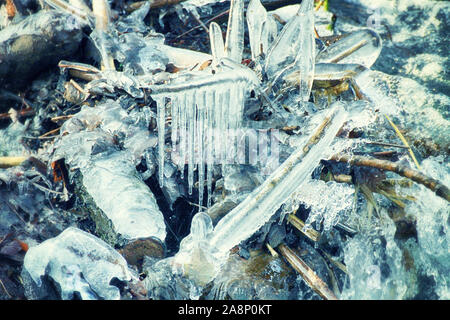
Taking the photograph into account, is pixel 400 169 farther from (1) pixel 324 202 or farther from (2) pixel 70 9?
(2) pixel 70 9

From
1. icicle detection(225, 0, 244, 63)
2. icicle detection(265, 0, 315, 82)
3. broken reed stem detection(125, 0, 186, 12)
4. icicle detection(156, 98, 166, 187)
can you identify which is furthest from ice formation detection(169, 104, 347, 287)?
broken reed stem detection(125, 0, 186, 12)

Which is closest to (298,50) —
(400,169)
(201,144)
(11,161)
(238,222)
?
(201,144)

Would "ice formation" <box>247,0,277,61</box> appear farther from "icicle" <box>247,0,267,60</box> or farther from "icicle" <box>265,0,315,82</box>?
"icicle" <box>265,0,315,82</box>

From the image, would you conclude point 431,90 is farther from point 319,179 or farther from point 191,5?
point 191,5

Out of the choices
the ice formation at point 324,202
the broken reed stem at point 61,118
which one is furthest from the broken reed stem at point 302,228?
the broken reed stem at point 61,118

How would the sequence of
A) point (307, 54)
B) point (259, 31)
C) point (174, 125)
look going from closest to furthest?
point (174, 125) → point (307, 54) → point (259, 31)

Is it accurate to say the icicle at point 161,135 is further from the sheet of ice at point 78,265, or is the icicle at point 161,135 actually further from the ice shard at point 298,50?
the ice shard at point 298,50
